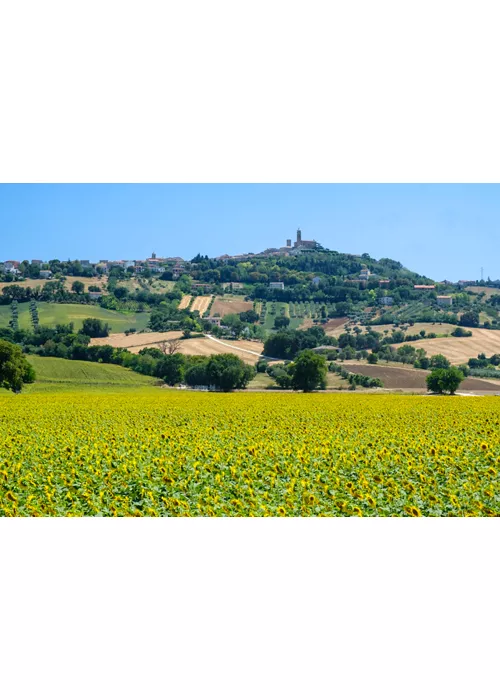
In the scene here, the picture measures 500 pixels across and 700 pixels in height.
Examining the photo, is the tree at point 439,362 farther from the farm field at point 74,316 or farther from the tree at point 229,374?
the farm field at point 74,316

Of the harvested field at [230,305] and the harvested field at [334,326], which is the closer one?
the harvested field at [334,326]

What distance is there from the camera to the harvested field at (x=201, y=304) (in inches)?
1135

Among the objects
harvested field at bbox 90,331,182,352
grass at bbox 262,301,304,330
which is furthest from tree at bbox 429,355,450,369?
harvested field at bbox 90,331,182,352

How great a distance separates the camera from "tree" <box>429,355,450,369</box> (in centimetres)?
2241

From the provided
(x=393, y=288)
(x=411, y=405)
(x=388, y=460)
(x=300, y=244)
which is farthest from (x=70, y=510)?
(x=393, y=288)

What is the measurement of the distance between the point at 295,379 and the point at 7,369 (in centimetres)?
846

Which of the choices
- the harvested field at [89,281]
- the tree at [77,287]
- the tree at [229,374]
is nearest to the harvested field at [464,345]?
the tree at [229,374]

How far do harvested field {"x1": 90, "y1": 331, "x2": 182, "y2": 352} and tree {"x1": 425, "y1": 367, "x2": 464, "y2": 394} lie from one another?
32.0ft

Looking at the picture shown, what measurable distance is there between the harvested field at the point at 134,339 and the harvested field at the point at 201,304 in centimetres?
271

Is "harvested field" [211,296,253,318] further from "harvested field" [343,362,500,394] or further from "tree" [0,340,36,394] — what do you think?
"tree" [0,340,36,394]

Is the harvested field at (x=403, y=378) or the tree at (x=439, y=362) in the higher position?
the tree at (x=439, y=362)

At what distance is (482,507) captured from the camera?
7109mm

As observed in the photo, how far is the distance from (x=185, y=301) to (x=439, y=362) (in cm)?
1294

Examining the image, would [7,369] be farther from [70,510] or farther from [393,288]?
[393,288]
